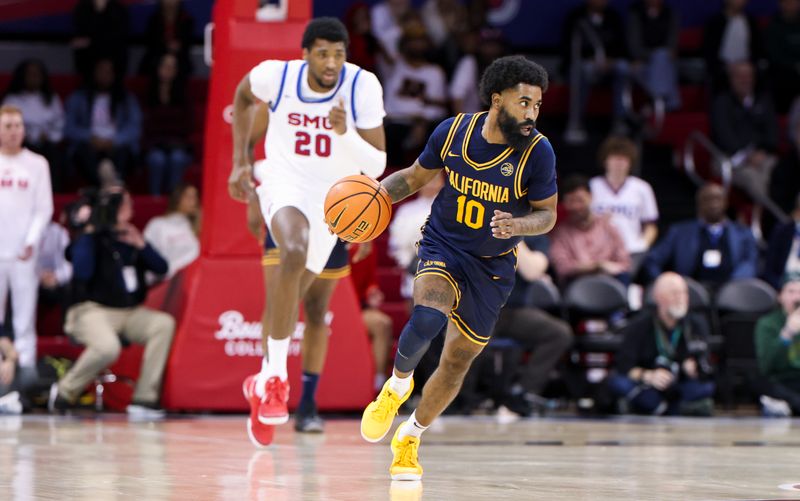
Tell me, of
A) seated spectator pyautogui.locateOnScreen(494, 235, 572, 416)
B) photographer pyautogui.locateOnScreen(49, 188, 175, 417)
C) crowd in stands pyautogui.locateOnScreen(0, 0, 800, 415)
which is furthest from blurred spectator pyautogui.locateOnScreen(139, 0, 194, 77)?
seated spectator pyautogui.locateOnScreen(494, 235, 572, 416)

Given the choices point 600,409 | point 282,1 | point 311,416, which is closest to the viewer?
point 311,416

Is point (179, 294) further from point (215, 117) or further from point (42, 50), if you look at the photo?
point (42, 50)

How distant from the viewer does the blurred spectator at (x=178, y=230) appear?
Result: 38.8 ft

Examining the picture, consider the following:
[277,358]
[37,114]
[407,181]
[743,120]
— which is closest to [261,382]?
[277,358]

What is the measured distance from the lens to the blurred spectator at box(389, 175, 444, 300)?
37.5ft

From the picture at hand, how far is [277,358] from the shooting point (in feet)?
25.7

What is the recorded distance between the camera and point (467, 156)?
6.52m

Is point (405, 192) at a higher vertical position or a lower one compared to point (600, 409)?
higher

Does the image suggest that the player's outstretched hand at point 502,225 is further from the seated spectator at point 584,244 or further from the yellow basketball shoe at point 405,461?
the seated spectator at point 584,244

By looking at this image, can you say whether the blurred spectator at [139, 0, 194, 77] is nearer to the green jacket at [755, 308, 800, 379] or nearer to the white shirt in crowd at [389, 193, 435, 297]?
the white shirt in crowd at [389, 193, 435, 297]

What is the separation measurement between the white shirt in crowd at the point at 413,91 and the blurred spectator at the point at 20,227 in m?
4.47

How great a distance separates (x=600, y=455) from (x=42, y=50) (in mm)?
9753

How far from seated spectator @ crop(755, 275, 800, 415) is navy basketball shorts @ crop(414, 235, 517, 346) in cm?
539

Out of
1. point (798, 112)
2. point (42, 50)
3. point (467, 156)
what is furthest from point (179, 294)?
point (798, 112)
